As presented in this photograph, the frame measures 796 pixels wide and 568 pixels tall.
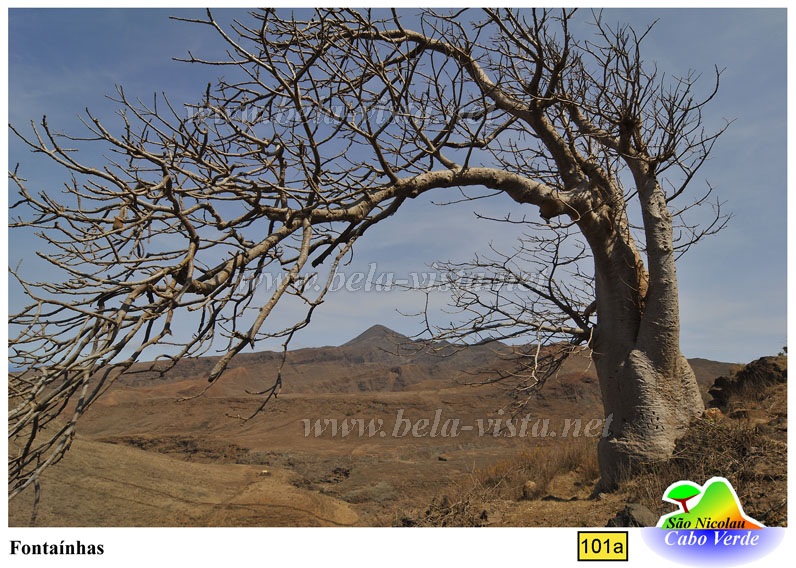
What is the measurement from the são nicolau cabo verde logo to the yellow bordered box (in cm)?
17

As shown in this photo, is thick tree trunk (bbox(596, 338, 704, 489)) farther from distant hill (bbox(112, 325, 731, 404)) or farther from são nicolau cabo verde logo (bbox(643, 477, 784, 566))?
distant hill (bbox(112, 325, 731, 404))

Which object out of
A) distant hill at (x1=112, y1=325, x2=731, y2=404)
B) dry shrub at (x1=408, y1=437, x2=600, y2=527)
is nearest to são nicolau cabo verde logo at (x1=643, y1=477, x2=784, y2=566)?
dry shrub at (x1=408, y1=437, x2=600, y2=527)

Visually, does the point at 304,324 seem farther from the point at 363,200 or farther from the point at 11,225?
the point at 11,225

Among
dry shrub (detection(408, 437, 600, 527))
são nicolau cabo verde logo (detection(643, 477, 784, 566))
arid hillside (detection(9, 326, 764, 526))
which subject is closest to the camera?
são nicolau cabo verde logo (detection(643, 477, 784, 566))

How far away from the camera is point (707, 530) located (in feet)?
13.0

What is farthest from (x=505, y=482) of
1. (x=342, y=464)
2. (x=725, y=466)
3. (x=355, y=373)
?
(x=355, y=373)

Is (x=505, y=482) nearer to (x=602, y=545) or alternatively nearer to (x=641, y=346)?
(x=641, y=346)

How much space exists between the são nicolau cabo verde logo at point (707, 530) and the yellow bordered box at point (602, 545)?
0.17 m

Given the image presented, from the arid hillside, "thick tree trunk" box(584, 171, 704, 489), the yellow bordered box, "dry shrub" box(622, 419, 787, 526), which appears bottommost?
the arid hillside

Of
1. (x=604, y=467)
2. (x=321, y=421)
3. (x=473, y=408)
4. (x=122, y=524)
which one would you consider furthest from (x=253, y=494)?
(x=473, y=408)

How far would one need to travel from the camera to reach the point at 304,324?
129 inches

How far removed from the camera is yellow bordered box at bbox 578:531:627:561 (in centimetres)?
390

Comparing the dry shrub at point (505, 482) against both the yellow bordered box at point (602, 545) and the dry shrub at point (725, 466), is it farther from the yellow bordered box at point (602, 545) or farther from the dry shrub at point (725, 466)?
the dry shrub at point (725, 466)

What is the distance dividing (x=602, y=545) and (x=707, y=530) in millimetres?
696
